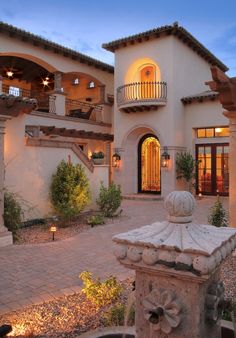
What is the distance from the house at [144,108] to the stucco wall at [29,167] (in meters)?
4.71

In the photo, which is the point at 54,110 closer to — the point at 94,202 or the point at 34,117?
the point at 34,117

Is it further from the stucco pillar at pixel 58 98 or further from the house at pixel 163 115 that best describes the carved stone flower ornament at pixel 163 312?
the stucco pillar at pixel 58 98

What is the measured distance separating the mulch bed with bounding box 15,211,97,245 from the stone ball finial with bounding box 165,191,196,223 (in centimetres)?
619

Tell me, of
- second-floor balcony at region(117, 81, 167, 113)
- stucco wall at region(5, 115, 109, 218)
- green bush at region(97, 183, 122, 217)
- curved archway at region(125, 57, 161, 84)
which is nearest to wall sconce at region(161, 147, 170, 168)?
second-floor balcony at region(117, 81, 167, 113)

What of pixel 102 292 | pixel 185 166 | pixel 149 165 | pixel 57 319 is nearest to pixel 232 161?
pixel 102 292

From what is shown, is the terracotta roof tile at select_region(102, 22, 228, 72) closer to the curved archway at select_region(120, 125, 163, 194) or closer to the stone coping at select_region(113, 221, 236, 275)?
the curved archway at select_region(120, 125, 163, 194)

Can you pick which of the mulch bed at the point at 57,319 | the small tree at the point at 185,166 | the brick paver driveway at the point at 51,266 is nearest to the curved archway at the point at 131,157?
the small tree at the point at 185,166

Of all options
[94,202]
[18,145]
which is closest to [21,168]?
[18,145]

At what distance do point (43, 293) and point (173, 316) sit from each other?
127 inches

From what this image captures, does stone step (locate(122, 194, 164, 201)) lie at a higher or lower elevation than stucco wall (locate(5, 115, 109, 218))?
lower

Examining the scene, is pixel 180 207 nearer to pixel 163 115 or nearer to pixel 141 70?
pixel 163 115

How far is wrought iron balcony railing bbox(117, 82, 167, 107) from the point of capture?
16359 millimetres

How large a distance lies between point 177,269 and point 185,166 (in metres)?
14.4

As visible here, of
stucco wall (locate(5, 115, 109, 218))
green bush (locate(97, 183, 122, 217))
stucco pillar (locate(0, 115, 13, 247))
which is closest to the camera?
stucco pillar (locate(0, 115, 13, 247))
